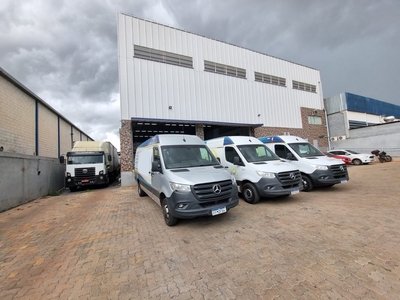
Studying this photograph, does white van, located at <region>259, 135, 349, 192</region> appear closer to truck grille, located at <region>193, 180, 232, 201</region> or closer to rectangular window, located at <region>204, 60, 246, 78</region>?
truck grille, located at <region>193, 180, 232, 201</region>

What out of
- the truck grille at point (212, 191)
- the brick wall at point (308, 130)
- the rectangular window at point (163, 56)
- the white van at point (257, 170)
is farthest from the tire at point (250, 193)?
the brick wall at point (308, 130)

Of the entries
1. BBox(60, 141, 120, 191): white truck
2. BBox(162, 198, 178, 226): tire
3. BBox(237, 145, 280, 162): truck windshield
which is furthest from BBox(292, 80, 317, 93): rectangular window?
BBox(162, 198, 178, 226): tire

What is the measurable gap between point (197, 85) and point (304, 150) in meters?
10.6

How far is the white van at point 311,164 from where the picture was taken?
23.0 ft

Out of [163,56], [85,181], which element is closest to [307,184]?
[85,181]

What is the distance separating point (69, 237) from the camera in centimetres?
426

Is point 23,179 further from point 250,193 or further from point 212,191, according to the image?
Result: point 250,193

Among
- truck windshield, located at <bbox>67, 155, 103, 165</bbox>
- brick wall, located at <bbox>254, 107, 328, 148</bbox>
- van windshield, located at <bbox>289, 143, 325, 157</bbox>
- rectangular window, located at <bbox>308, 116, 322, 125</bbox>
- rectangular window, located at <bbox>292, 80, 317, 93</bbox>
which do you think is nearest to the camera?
van windshield, located at <bbox>289, 143, 325, 157</bbox>

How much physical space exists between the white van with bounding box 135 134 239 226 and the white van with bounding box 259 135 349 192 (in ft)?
14.1

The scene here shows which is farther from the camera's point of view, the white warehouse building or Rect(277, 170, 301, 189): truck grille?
the white warehouse building

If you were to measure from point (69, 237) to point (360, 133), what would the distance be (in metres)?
32.3

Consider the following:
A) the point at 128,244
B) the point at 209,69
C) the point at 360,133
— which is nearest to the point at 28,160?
the point at 128,244

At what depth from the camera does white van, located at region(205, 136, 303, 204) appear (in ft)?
19.1

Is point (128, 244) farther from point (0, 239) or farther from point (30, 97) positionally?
point (30, 97)
